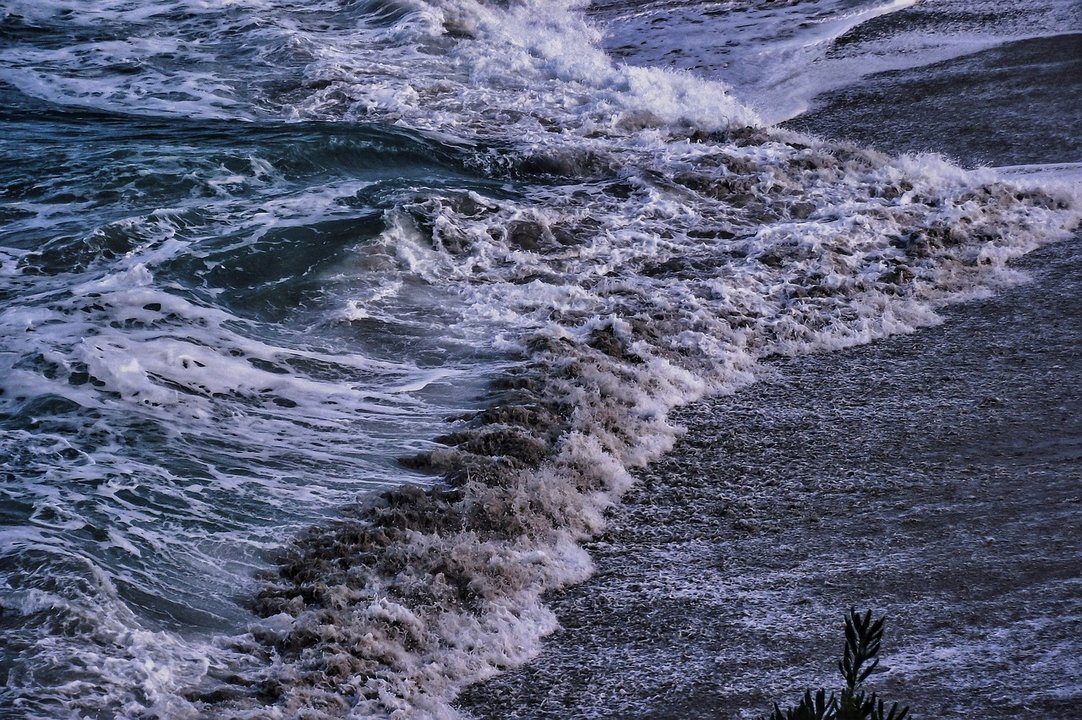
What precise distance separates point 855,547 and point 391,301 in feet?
11.7

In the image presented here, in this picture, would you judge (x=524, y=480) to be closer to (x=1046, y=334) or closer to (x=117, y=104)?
(x=1046, y=334)

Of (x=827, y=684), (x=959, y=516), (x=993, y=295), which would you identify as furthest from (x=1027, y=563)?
(x=993, y=295)

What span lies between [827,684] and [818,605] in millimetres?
500

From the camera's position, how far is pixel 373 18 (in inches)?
573

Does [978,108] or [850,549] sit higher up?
[978,108]

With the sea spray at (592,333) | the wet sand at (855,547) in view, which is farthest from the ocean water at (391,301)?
the wet sand at (855,547)

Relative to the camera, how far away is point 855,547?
15.6 feet

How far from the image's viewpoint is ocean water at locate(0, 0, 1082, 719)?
4329mm

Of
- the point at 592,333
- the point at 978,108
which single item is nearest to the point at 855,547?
the point at 592,333

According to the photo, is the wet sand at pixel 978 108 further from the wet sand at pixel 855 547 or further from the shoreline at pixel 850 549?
the shoreline at pixel 850 549

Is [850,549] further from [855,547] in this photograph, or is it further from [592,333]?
[592,333]

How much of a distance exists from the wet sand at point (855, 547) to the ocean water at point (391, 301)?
25 centimetres

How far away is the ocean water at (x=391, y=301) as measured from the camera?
4.33 metres

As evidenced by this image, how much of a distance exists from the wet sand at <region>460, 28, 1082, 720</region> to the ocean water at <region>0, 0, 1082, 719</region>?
253mm
